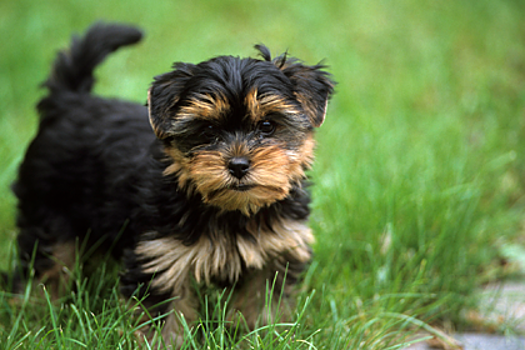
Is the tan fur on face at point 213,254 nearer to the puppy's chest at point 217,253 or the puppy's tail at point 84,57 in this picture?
the puppy's chest at point 217,253

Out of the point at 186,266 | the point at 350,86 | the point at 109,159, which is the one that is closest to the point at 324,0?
the point at 350,86

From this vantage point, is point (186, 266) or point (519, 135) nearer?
point (186, 266)

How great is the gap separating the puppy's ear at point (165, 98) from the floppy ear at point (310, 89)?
55 centimetres

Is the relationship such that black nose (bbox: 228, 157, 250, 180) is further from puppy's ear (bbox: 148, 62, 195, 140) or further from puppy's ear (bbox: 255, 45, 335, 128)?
puppy's ear (bbox: 255, 45, 335, 128)

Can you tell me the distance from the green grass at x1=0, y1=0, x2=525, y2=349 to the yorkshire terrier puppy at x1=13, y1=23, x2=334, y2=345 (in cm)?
24

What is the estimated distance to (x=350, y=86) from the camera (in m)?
7.03

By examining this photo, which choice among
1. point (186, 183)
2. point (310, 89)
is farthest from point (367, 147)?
point (186, 183)

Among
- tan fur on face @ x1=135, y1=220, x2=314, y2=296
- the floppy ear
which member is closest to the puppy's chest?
tan fur on face @ x1=135, y1=220, x2=314, y2=296

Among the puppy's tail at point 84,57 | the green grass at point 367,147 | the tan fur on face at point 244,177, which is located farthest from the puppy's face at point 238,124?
the puppy's tail at point 84,57

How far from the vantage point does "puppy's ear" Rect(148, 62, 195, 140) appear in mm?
2779

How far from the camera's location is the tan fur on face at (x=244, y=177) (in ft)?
8.48

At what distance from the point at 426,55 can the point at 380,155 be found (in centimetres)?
343

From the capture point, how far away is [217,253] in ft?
9.67

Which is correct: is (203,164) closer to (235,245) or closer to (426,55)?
(235,245)
